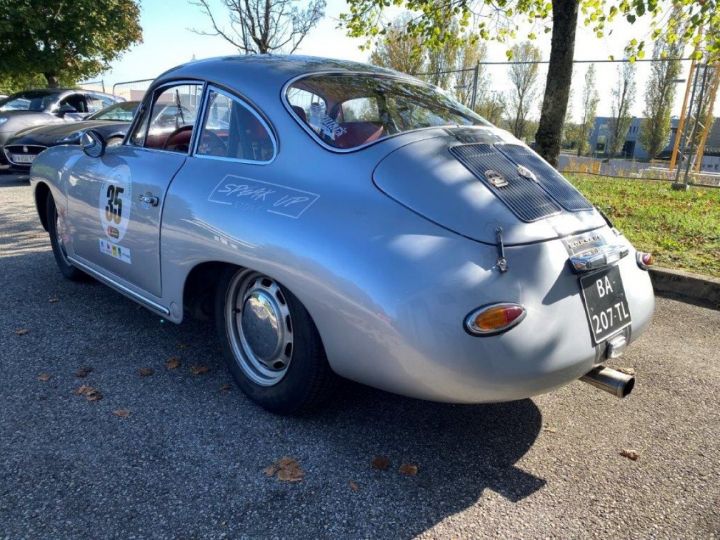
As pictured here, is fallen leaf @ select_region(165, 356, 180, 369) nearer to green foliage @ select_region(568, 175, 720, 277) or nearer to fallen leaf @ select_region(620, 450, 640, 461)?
fallen leaf @ select_region(620, 450, 640, 461)

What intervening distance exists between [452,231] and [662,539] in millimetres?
1398

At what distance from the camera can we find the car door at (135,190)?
316cm

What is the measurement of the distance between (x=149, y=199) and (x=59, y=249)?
80.3 inches

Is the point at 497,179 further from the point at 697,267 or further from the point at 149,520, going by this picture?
the point at 697,267

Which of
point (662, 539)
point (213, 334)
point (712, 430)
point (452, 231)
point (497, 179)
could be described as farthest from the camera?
point (213, 334)

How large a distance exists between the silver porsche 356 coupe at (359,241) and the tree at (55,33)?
16.6 metres

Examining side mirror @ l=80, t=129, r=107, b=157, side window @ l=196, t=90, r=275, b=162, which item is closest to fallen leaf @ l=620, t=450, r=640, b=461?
side window @ l=196, t=90, r=275, b=162

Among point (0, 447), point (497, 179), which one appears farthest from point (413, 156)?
point (0, 447)

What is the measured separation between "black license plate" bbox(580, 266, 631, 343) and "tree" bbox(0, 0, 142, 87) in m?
18.7

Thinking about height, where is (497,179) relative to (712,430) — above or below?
above

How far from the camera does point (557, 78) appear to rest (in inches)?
243

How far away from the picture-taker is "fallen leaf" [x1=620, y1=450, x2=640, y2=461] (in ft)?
8.35

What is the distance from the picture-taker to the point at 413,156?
2.54 m

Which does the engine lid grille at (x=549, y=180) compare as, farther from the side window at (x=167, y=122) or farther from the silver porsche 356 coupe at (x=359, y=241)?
the side window at (x=167, y=122)
